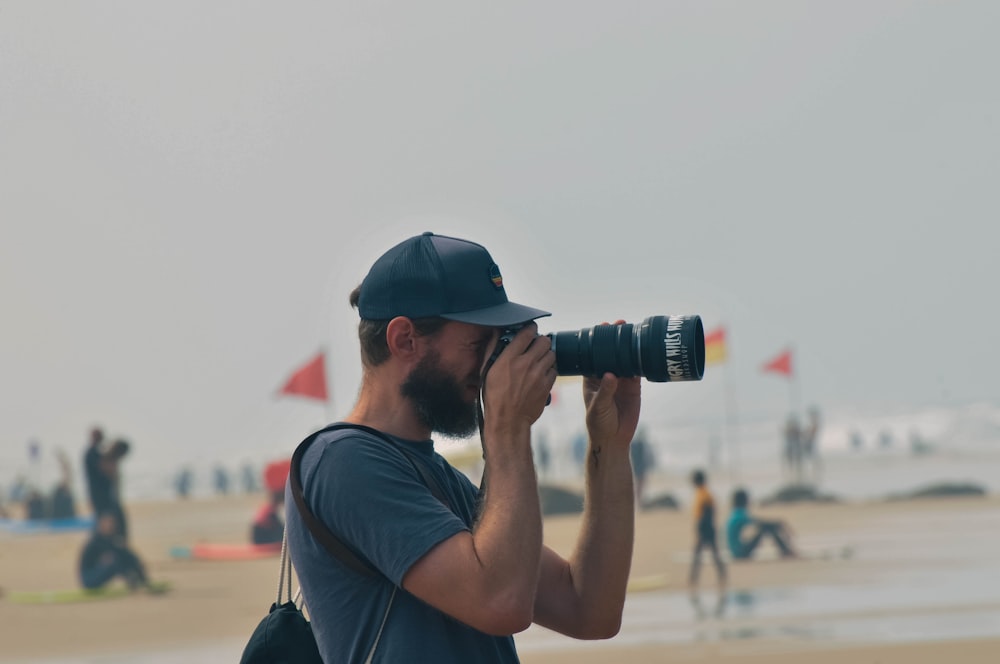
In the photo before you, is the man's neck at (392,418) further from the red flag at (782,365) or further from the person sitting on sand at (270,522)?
the red flag at (782,365)

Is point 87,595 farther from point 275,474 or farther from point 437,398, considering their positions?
point 437,398

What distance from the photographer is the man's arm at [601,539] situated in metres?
2.81

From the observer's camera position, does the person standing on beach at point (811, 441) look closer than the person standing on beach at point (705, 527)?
No

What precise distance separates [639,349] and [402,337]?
1.49ft

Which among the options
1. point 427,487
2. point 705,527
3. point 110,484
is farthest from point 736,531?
point 427,487

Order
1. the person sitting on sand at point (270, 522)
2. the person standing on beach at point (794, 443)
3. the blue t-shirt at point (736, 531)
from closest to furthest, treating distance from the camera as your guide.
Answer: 1. the blue t-shirt at point (736, 531)
2. the person sitting on sand at point (270, 522)
3. the person standing on beach at point (794, 443)

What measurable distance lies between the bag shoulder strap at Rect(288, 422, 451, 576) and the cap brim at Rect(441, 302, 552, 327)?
0.78 ft

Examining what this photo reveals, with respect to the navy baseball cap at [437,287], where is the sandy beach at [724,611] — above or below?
below

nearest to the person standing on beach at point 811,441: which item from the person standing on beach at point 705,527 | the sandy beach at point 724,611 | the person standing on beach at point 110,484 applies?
the sandy beach at point 724,611

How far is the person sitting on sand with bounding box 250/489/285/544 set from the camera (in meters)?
17.0

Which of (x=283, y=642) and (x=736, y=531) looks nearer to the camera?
(x=283, y=642)

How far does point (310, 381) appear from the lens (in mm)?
20688

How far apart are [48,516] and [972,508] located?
19.7 metres

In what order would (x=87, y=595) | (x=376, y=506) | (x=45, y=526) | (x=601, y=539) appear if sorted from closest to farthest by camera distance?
(x=376, y=506), (x=601, y=539), (x=87, y=595), (x=45, y=526)
